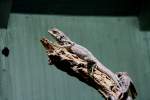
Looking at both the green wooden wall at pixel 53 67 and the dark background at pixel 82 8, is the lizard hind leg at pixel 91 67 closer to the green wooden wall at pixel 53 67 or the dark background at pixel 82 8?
the green wooden wall at pixel 53 67

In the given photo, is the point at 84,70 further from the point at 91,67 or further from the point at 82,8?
the point at 82,8

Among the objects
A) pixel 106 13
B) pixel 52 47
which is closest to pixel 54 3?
pixel 106 13

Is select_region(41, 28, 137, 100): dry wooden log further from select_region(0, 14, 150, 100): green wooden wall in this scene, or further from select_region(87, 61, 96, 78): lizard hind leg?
select_region(0, 14, 150, 100): green wooden wall

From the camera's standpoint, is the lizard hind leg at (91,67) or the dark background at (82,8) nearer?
the lizard hind leg at (91,67)

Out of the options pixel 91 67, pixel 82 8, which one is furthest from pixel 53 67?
pixel 91 67

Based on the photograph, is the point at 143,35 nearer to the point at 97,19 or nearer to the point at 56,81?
the point at 97,19

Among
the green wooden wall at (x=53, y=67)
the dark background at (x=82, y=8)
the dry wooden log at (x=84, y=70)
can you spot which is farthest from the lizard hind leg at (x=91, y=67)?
the dark background at (x=82, y=8)
